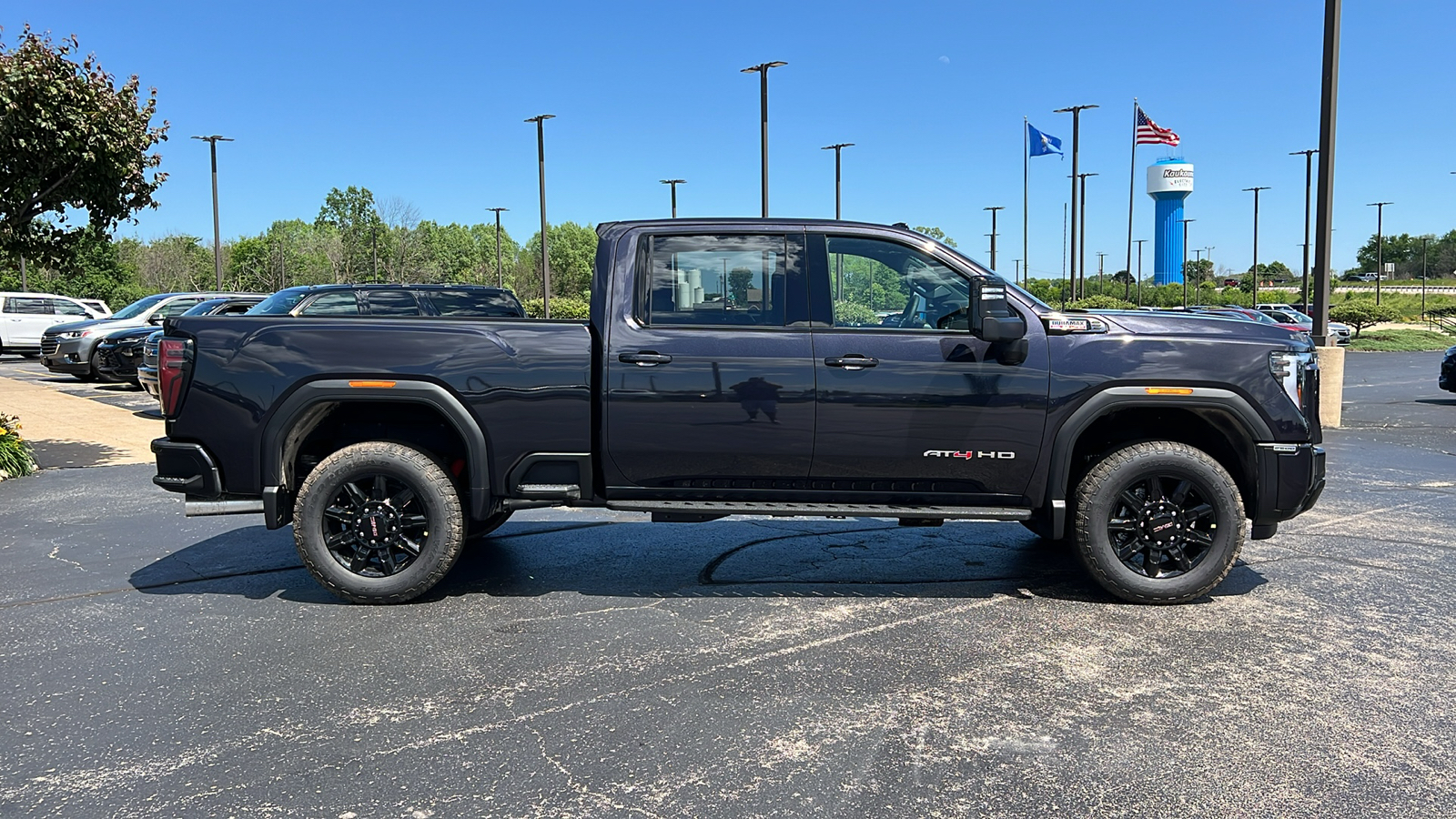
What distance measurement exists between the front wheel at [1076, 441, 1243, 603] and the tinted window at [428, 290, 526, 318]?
8861 mm

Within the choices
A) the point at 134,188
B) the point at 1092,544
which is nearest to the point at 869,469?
the point at 1092,544

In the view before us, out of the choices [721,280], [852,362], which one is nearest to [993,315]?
[852,362]

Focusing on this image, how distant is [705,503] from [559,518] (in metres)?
2.71

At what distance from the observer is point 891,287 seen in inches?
219

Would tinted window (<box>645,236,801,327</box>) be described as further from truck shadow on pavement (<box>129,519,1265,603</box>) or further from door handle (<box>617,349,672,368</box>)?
truck shadow on pavement (<box>129,519,1265,603</box>)

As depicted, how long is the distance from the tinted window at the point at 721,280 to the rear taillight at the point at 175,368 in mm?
2342

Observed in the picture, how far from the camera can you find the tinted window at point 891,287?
5.49 meters

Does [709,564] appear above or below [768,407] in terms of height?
below

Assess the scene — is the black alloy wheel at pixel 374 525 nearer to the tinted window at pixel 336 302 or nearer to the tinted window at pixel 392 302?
the tinted window at pixel 392 302

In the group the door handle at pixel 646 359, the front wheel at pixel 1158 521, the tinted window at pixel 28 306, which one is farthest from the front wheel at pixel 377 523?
the tinted window at pixel 28 306

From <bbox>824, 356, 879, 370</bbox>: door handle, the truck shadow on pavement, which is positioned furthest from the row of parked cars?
<bbox>824, 356, 879, 370</bbox>: door handle

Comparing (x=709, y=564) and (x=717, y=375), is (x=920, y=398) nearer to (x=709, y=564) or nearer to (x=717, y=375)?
(x=717, y=375)

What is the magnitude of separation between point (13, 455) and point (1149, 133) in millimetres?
46403

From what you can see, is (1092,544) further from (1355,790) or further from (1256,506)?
(1355,790)
